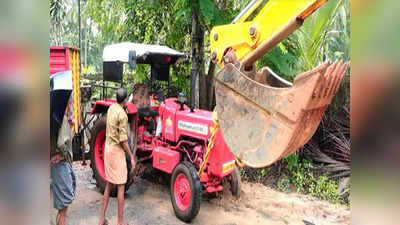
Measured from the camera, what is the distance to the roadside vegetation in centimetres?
530

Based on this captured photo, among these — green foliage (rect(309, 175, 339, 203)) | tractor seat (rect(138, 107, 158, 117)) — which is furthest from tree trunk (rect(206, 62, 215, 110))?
green foliage (rect(309, 175, 339, 203))

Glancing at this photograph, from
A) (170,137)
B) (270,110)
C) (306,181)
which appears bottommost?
(306,181)

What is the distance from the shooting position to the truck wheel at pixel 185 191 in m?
→ 4.28

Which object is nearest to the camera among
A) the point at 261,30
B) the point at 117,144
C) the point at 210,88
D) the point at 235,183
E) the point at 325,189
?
the point at 261,30

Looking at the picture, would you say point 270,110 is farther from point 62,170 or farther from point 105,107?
point 105,107

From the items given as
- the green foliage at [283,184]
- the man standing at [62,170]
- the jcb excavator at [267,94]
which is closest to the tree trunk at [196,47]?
the green foliage at [283,184]

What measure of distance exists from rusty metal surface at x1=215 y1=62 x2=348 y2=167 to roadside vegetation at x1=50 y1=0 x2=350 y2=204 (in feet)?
8.11

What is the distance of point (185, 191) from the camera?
450 cm

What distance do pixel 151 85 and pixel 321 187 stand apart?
138 inches

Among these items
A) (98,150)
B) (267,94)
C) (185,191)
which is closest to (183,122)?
(185,191)

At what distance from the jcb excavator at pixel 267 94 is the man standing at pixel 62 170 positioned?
4.19ft

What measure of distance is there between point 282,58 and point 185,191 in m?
2.53

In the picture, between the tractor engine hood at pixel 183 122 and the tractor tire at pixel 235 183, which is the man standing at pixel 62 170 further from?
the tractor tire at pixel 235 183
